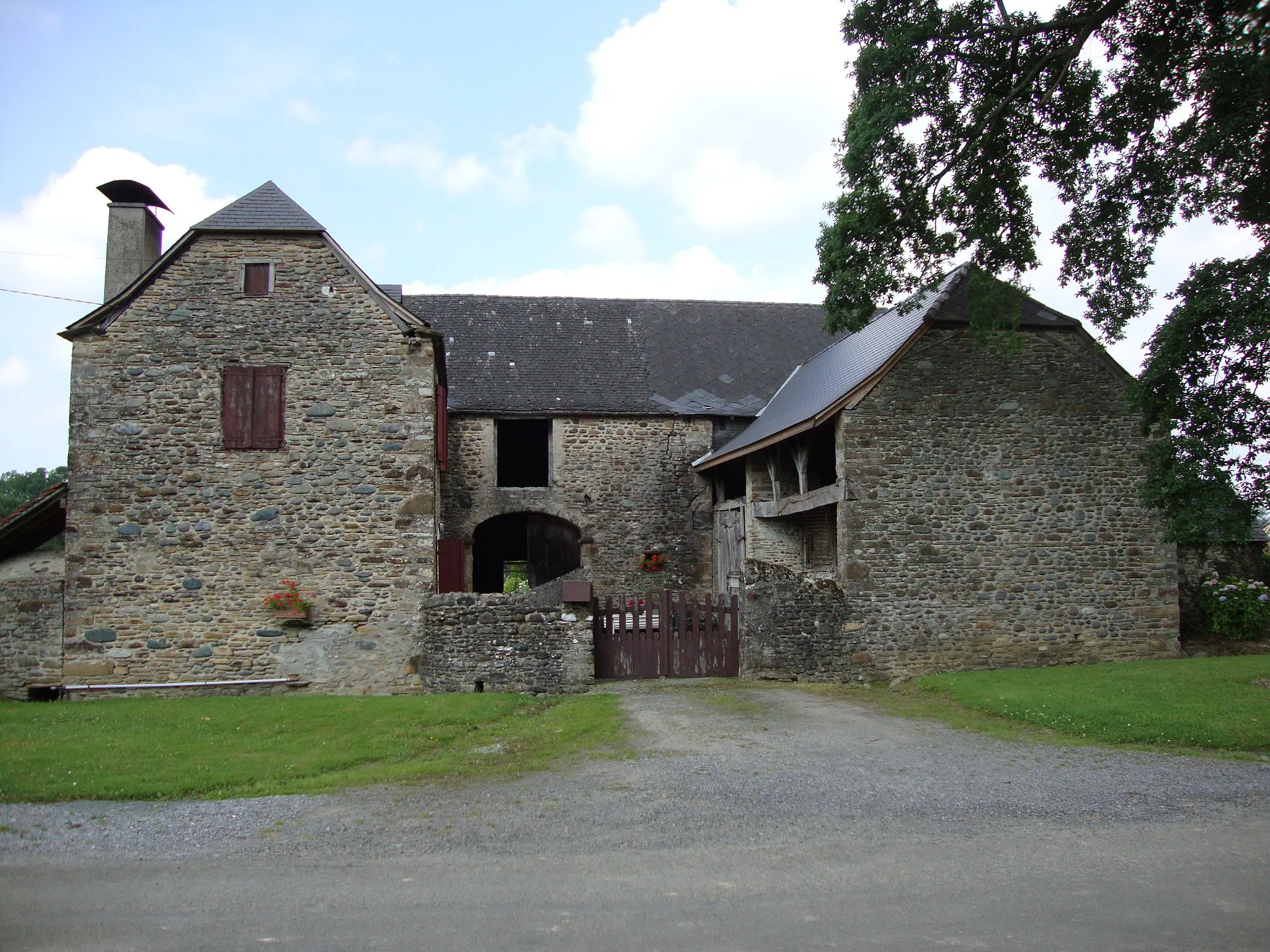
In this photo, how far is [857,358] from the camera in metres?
16.3

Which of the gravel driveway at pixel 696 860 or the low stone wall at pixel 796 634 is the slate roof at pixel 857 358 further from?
the gravel driveway at pixel 696 860

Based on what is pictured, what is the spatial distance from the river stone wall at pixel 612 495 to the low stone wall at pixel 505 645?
598 cm

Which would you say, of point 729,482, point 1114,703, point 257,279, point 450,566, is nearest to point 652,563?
point 729,482

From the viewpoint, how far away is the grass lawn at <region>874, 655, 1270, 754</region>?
29.1ft

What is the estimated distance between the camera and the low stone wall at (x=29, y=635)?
12.2 m

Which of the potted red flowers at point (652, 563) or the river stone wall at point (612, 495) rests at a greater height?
the river stone wall at point (612, 495)

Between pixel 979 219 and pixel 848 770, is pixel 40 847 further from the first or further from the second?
pixel 979 219

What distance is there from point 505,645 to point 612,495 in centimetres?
678

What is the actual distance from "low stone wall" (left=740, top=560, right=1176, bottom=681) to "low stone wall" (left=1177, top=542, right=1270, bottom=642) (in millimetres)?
2964

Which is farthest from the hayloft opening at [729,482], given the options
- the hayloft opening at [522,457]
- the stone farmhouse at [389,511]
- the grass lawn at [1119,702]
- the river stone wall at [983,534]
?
the grass lawn at [1119,702]

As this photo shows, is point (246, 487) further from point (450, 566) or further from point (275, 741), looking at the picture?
point (275, 741)

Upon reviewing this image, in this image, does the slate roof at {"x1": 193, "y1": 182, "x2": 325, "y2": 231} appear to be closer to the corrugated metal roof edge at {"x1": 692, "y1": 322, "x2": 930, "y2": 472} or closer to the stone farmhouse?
the stone farmhouse

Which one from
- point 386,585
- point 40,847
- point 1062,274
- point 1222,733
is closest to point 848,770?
point 1222,733

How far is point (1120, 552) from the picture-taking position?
45.6 feet
